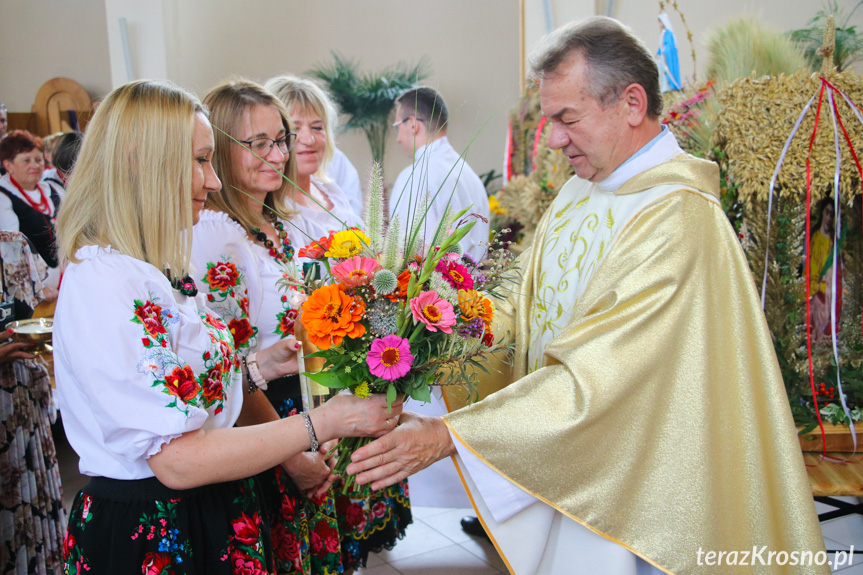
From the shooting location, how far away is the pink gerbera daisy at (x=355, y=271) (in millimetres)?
1437

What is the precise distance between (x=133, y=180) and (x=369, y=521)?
1.64m

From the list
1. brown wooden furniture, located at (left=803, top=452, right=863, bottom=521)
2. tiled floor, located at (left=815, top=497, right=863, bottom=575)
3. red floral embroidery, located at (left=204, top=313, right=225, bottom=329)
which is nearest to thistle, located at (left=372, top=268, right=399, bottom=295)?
red floral embroidery, located at (left=204, top=313, right=225, bottom=329)

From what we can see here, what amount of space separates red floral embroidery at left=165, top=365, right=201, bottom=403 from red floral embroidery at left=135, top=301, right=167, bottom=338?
83mm

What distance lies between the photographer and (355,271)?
1438 millimetres

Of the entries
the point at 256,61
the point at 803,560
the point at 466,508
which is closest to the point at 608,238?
A: the point at 803,560

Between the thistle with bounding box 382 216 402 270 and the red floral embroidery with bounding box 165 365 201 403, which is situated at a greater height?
the thistle with bounding box 382 216 402 270

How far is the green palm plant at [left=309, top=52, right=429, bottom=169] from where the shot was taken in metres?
7.69

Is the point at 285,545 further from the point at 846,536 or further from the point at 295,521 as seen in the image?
the point at 846,536

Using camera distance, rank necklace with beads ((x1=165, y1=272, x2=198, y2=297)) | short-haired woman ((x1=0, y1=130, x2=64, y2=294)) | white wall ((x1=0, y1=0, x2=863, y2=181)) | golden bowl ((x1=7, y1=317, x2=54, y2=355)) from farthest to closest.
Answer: white wall ((x1=0, y1=0, x2=863, y2=181)), short-haired woman ((x1=0, y1=130, x2=64, y2=294)), golden bowl ((x1=7, y1=317, x2=54, y2=355)), necklace with beads ((x1=165, y1=272, x2=198, y2=297))

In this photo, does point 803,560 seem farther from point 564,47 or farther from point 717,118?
point 717,118

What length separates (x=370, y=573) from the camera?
3.20 meters

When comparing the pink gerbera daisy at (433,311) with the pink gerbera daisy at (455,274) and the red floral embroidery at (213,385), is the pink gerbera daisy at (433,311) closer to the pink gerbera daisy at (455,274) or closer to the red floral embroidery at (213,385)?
the pink gerbera daisy at (455,274)

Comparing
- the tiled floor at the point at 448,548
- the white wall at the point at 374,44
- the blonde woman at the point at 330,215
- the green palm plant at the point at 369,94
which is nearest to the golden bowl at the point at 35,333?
the blonde woman at the point at 330,215

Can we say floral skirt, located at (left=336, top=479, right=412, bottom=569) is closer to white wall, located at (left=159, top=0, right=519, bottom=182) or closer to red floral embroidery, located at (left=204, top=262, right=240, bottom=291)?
red floral embroidery, located at (left=204, top=262, right=240, bottom=291)
